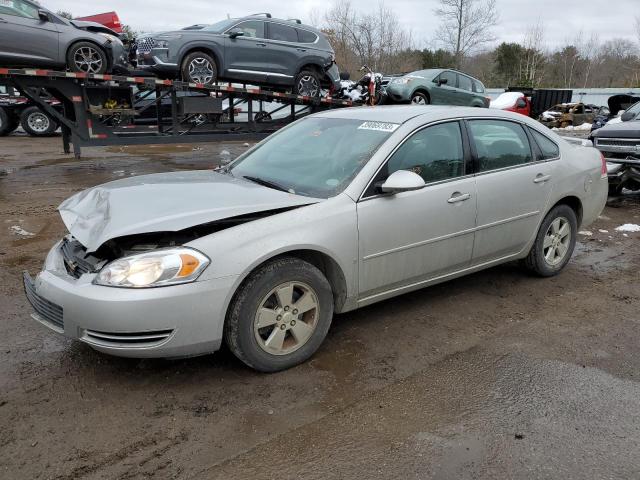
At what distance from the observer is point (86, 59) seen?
1025cm

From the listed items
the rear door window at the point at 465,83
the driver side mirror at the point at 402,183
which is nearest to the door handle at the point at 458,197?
the driver side mirror at the point at 402,183

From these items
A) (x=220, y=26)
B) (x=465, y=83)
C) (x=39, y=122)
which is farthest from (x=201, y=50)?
(x=39, y=122)

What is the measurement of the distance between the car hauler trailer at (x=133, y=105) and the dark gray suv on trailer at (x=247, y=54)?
0.34 meters

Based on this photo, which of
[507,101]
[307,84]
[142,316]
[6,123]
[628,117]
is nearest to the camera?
[142,316]

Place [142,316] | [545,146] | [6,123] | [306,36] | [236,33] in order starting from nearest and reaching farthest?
1. [142,316]
2. [545,146]
3. [236,33]
4. [306,36]
5. [6,123]

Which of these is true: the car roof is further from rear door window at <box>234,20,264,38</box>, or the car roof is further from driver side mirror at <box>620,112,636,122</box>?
rear door window at <box>234,20,264,38</box>

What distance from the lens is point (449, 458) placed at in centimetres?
256

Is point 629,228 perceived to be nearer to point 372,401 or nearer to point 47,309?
point 372,401

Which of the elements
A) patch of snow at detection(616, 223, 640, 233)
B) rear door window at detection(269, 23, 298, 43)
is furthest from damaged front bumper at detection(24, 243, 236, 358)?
rear door window at detection(269, 23, 298, 43)

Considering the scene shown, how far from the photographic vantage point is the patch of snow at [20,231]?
6.19m

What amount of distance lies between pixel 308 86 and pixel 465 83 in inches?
232

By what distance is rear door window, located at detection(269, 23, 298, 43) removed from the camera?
1184 centimetres

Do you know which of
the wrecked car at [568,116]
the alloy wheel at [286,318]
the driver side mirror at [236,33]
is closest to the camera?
the alloy wheel at [286,318]

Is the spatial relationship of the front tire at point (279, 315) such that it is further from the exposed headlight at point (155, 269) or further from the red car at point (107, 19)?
the red car at point (107, 19)
